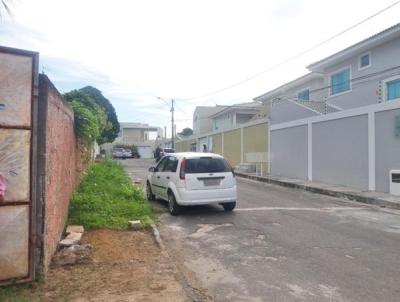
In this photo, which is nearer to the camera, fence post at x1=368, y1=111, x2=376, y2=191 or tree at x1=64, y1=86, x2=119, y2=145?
tree at x1=64, y1=86, x2=119, y2=145

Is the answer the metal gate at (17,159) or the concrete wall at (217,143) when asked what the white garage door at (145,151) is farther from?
the metal gate at (17,159)

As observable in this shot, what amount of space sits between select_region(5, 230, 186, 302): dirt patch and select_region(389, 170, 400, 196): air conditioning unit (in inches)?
402

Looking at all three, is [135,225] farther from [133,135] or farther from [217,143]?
[133,135]

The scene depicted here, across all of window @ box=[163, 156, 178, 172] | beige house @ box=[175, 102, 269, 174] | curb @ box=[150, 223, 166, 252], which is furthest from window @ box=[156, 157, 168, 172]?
beige house @ box=[175, 102, 269, 174]

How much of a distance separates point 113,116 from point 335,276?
121 feet

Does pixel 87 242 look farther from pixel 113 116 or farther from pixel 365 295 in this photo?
pixel 113 116

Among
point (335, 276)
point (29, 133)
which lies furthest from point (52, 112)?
point (335, 276)

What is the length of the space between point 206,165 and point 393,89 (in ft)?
48.2

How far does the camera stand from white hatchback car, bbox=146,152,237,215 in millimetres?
10328

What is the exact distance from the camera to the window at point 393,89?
67.8 feet

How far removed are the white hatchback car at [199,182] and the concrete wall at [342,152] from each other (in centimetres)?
747

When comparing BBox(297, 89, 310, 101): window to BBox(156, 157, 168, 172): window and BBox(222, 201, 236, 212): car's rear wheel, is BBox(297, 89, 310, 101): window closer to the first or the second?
BBox(156, 157, 168, 172): window

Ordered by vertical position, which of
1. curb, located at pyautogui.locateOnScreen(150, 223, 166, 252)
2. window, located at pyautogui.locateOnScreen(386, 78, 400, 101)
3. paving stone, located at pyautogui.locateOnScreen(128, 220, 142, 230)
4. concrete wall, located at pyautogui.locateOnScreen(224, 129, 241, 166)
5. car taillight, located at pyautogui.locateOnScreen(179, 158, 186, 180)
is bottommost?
curb, located at pyautogui.locateOnScreen(150, 223, 166, 252)

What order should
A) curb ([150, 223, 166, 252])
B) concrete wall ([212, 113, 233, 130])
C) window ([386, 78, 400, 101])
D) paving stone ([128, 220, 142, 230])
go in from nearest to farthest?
curb ([150, 223, 166, 252]) → paving stone ([128, 220, 142, 230]) → window ([386, 78, 400, 101]) → concrete wall ([212, 113, 233, 130])
